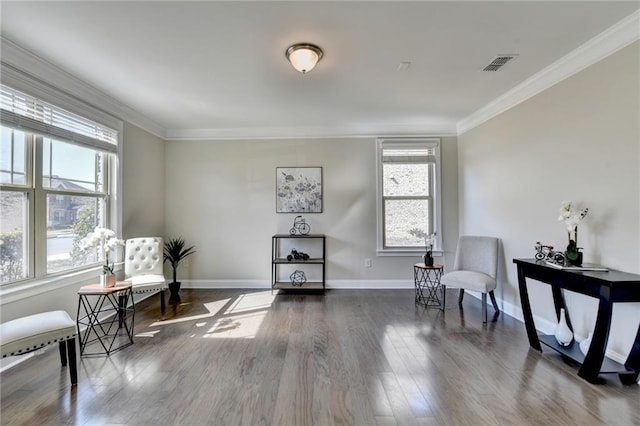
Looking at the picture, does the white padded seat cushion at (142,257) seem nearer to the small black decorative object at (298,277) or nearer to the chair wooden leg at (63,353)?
the chair wooden leg at (63,353)

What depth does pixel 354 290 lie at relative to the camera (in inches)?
175

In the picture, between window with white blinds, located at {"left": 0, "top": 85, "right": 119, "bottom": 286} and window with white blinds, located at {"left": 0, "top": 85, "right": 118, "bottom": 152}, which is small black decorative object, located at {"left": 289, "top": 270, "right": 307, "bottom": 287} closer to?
window with white blinds, located at {"left": 0, "top": 85, "right": 119, "bottom": 286}

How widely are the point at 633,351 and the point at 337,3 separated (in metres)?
3.15

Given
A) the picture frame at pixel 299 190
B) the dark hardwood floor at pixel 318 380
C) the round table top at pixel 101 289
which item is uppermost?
the picture frame at pixel 299 190

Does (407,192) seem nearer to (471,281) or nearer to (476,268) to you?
(476,268)

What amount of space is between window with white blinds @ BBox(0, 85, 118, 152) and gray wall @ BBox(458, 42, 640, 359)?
4.77 meters

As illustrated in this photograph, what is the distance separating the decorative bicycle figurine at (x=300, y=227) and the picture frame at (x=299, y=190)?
15 cm

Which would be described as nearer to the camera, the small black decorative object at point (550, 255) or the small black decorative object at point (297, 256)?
the small black decorative object at point (550, 255)

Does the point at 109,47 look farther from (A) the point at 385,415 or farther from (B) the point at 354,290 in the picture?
(B) the point at 354,290

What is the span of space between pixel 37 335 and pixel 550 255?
399cm

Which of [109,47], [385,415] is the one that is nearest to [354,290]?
[385,415]

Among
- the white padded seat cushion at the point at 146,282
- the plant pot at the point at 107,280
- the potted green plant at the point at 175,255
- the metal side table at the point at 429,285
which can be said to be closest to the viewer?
the plant pot at the point at 107,280

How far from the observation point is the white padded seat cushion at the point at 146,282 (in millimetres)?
3178

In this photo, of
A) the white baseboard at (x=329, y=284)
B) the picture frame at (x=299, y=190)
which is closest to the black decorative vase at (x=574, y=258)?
the white baseboard at (x=329, y=284)
